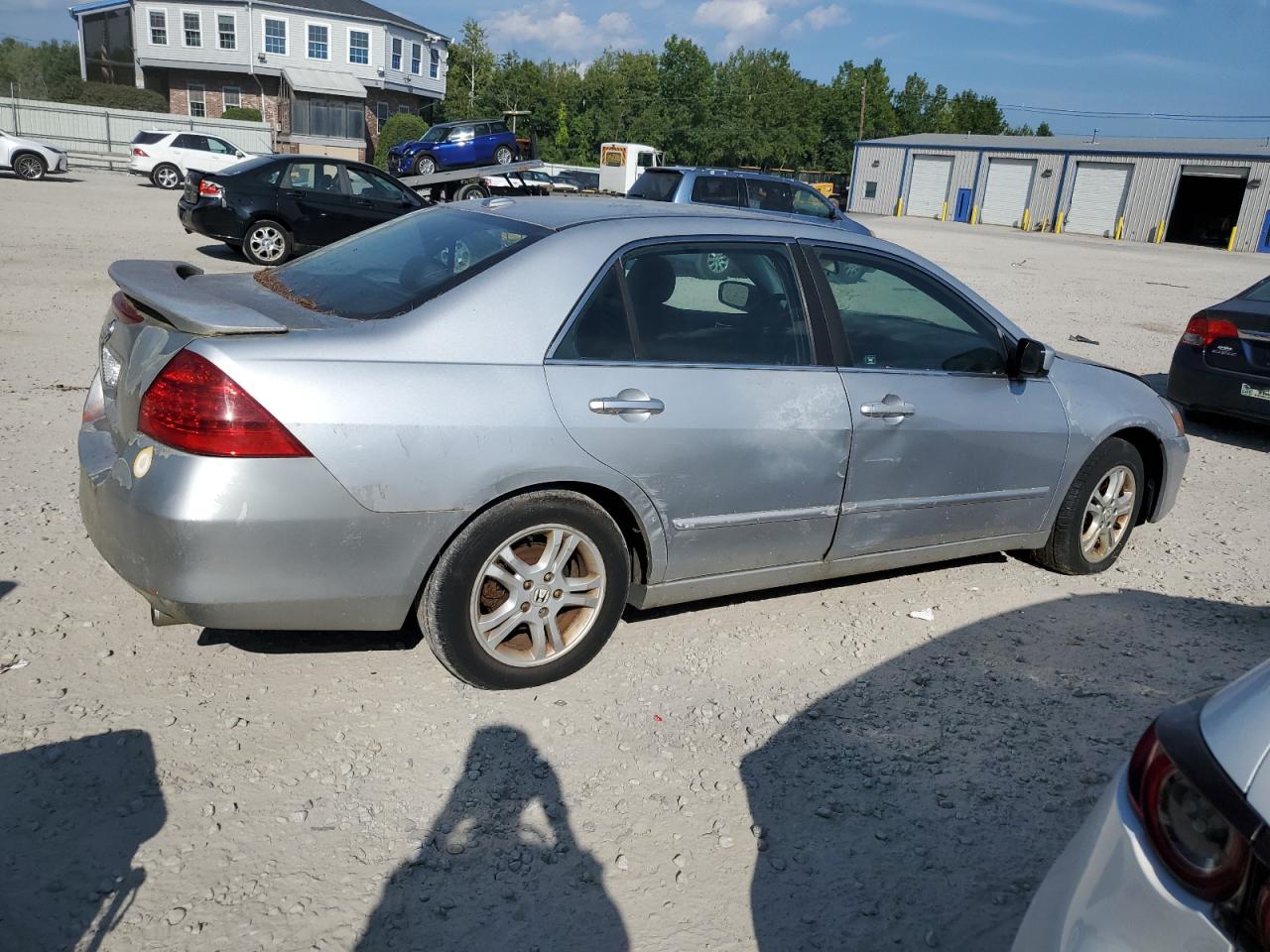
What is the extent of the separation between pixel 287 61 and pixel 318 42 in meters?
2.03

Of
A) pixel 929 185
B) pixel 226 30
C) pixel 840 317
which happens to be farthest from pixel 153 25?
pixel 840 317

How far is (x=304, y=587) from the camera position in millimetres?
3193

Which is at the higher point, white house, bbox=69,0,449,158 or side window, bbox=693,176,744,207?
white house, bbox=69,0,449,158

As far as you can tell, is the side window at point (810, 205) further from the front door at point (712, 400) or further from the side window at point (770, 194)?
the front door at point (712, 400)

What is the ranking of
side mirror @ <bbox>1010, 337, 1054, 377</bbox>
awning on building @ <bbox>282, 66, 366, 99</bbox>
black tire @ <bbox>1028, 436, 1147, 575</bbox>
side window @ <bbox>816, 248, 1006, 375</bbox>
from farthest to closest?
1. awning on building @ <bbox>282, 66, 366, 99</bbox>
2. black tire @ <bbox>1028, 436, 1147, 575</bbox>
3. side mirror @ <bbox>1010, 337, 1054, 377</bbox>
4. side window @ <bbox>816, 248, 1006, 375</bbox>

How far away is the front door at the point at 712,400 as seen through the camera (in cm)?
358

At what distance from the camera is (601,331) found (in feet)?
11.9

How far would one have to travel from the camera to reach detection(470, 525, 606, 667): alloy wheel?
11.5ft

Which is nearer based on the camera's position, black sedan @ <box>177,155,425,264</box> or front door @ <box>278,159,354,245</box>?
black sedan @ <box>177,155,425,264</box>

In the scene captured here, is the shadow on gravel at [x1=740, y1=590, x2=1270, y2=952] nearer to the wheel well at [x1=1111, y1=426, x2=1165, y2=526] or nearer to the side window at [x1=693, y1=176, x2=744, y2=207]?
the wheel well at [x1=1111, y1=426, x2=1165, y2=526]

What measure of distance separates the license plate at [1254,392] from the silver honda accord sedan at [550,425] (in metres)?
3.98

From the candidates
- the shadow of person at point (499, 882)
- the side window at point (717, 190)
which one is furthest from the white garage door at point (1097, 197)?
the shadow of person at point (499, 882)

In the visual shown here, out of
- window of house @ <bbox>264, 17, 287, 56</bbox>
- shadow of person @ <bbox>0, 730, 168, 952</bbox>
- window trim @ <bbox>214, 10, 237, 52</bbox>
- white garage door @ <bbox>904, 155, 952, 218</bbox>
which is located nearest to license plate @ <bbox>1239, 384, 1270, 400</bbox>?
shadow of person @ <bbox>0, 730, 168, 952</bbox>

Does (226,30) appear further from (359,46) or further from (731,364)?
(731,364)
